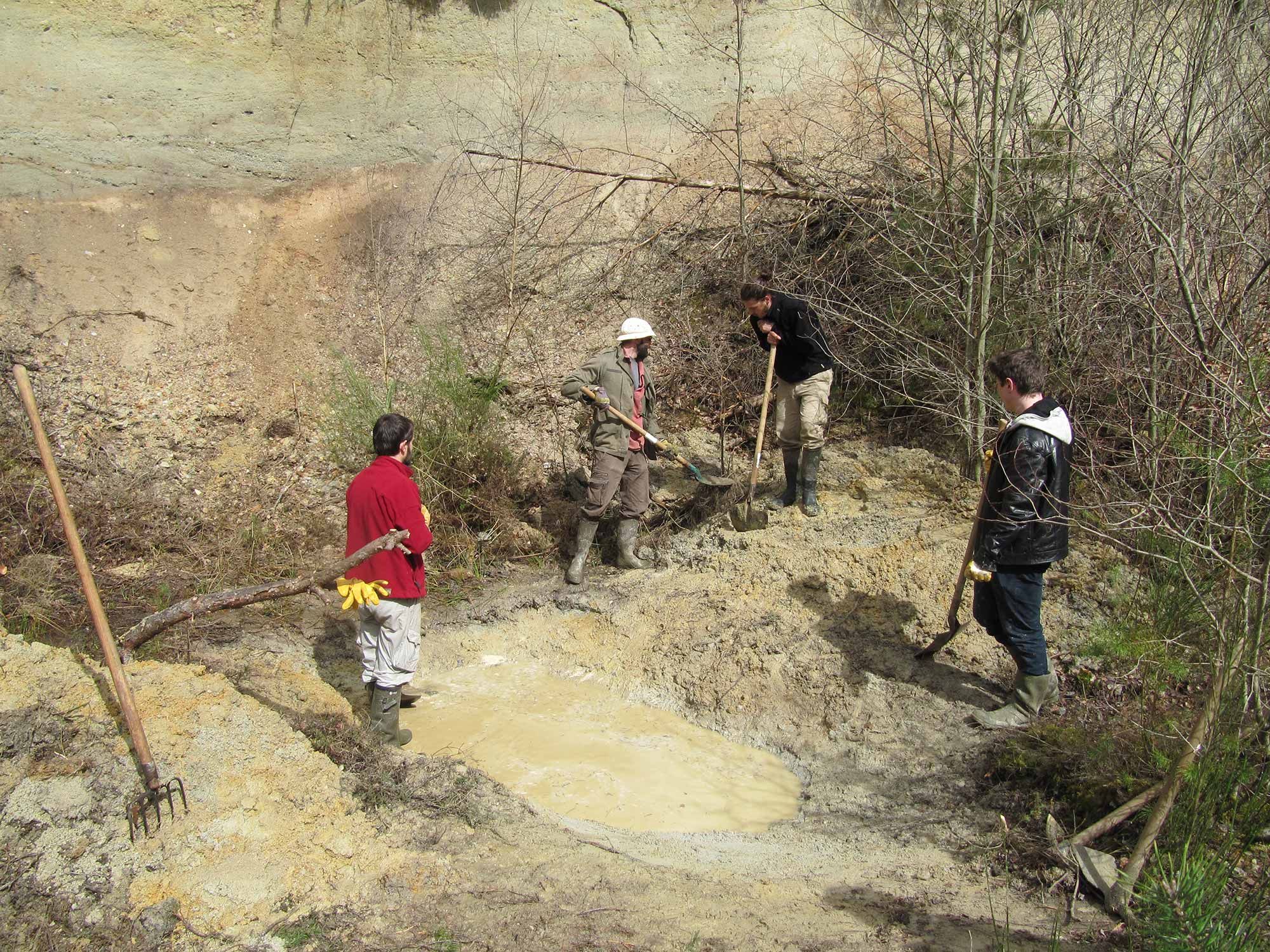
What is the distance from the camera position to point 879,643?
5348mm

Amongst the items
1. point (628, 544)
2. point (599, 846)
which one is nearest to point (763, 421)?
point (628, 544)

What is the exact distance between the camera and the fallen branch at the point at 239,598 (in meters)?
4.01

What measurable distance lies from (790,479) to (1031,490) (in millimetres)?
2707

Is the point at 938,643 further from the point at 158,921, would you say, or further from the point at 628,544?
the point at 158,921

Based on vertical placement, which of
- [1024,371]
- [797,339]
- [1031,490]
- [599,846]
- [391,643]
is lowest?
[599,846]

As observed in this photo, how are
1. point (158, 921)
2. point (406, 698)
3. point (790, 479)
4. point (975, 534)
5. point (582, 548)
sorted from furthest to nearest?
1. point (790, 479)
2. point (582, 548)
3. point (406, 698)
4. point (975, 534)
5. point (158, 921)

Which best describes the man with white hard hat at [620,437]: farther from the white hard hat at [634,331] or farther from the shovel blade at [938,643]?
the shovel blade at [938,643]

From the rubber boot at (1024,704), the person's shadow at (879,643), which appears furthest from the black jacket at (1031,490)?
the person's shadow at (879,643)

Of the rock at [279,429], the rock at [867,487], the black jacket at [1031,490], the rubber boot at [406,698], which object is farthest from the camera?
the rock at [279,429]

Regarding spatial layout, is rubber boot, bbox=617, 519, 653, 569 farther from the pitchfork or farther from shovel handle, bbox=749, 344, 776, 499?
the pitchfork

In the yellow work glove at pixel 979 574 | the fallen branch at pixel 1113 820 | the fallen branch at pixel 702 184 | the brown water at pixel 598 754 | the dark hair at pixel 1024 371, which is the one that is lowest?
the brown water at pixel 598 754

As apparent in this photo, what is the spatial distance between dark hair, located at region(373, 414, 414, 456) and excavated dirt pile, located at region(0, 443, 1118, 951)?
130cm

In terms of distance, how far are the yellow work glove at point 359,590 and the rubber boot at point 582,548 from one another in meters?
2.34

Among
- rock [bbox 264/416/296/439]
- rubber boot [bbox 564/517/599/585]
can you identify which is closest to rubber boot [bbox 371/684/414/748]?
rubber boot [bbox 564/517/599/585]
